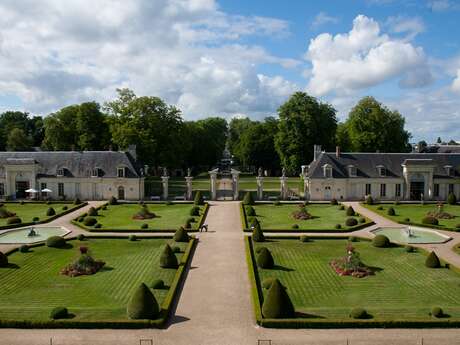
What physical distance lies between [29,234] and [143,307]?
24.0 meters

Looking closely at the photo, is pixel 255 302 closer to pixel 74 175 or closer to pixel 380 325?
pixel 380 325

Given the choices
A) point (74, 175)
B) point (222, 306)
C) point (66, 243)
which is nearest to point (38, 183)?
point (74, 175)

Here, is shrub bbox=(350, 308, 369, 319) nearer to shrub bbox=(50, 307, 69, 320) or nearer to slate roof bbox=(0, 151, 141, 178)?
shrub bbox=(50, 307, 69, 320)

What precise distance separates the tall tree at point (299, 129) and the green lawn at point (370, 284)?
3945 centimetres

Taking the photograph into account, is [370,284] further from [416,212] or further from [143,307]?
[416,212]

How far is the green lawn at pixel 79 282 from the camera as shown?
860 inches

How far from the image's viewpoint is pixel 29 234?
1572 inches

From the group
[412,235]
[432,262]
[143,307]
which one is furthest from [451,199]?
[143,307]

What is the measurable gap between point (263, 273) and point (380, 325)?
30.4 ft

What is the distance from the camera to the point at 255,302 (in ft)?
72.3

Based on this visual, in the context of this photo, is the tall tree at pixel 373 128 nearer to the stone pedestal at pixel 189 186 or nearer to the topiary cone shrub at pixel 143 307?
the stone pedestal at pixel 189 186

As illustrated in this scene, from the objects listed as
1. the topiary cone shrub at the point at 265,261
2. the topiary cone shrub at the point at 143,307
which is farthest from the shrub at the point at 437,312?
the topiary cone shrub at the point at 143,307

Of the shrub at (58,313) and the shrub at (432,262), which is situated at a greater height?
the shrub at (432,262)

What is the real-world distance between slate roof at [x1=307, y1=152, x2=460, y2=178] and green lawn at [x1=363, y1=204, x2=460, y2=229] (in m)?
6.49
